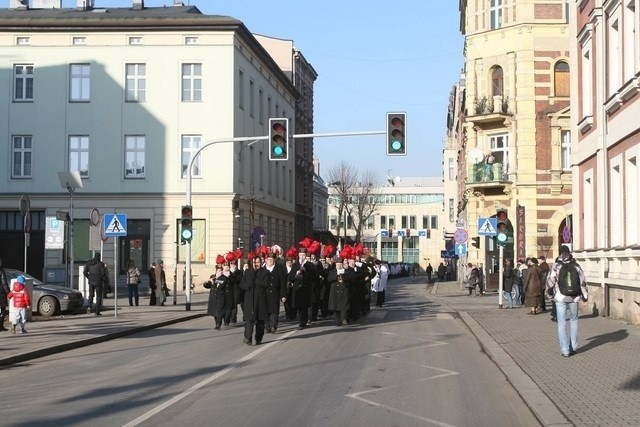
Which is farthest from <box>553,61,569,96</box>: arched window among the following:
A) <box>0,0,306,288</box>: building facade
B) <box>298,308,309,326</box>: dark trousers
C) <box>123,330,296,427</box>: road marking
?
<box>123,330,296,427</box>: road marking

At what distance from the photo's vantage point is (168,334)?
2038 centimetres

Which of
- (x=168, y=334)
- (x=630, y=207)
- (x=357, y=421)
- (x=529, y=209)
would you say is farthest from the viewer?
(x=529, y=209)

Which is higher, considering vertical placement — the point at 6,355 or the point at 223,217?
the point at 223,217

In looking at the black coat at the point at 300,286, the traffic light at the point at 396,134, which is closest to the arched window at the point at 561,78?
the traffic light at the point at 396,134

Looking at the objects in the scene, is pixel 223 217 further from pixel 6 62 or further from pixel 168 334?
pixel 168 334

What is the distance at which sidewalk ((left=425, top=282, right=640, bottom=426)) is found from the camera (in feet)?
30.5

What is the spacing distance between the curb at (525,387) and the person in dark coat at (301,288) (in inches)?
188

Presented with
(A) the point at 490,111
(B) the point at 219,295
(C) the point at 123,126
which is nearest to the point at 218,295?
(B) the point at 219,295

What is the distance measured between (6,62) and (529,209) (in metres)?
28.2

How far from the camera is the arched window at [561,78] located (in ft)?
147

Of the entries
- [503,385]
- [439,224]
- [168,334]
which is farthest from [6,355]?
[439,224]

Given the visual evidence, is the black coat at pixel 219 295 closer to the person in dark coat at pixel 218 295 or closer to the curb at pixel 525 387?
the person in dark coat at pixel 218 295

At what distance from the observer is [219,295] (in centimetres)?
2112

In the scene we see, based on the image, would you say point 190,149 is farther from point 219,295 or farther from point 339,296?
point 219,295
